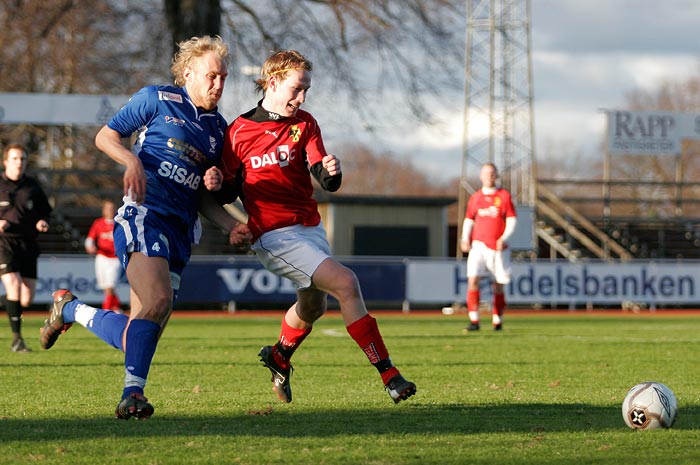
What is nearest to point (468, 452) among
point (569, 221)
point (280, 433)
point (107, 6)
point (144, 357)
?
point (280, 433)

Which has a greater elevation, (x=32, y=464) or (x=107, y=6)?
(x=107, y=6)

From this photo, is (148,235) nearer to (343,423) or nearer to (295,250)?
(295,250)

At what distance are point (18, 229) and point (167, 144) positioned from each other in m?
6.02

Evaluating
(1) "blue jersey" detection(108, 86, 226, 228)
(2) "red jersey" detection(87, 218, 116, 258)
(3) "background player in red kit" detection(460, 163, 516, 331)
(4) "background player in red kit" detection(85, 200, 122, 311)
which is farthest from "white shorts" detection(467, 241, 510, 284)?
(1) "blue jersey" detection(108, 86, 226, 228)

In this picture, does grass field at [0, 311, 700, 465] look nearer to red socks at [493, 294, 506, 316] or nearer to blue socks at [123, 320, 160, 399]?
blue socks at [123, 320, 160, 399]

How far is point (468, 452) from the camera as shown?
5363 mm

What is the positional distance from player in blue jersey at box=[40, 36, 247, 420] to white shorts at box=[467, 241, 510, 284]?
392 inches

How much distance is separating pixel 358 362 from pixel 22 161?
160 inches

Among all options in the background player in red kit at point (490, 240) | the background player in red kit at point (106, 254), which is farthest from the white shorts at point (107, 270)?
the background player in red kit at point (490, 240)

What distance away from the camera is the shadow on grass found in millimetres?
5930

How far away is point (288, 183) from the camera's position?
6.91 m

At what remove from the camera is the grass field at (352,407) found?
5332 millimetres

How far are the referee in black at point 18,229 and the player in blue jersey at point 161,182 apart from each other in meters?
5.42

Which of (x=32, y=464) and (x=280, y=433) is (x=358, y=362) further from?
(x=32, y=464)
